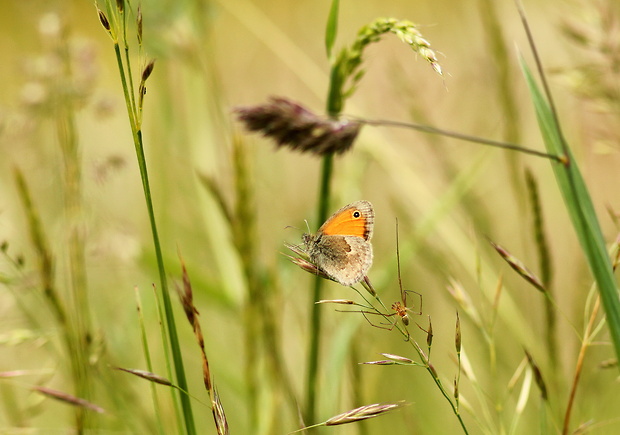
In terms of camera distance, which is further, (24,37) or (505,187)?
(505,187)

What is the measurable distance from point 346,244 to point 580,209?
1.27 feet

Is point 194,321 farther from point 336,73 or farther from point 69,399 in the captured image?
point 336,73

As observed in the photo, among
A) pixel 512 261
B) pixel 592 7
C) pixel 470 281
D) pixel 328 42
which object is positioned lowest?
pixel 470 281

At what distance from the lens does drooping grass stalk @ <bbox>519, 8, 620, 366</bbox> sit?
0.59 meters

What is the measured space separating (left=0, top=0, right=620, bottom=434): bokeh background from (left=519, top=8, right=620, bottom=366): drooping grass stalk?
9 centimetres

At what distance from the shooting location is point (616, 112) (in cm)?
117

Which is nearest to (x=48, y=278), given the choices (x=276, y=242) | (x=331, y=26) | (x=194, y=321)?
(x=194, y=321)

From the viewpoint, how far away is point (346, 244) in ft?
3.06

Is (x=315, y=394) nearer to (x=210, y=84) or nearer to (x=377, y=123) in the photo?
(x=377, y=123)

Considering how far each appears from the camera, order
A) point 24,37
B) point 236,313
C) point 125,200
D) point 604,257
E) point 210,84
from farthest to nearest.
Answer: point 125,200 → point 24,37 → point 210,84 → point 236,313 → point 604,257

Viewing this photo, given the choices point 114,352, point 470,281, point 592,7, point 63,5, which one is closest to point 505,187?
point 470,281

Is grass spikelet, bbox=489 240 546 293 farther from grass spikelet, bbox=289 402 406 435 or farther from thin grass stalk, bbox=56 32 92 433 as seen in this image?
thin grass stalk, bbox=56 32 92 433

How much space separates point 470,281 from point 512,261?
1.49 metres

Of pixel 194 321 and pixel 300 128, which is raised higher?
pixel 300 128
